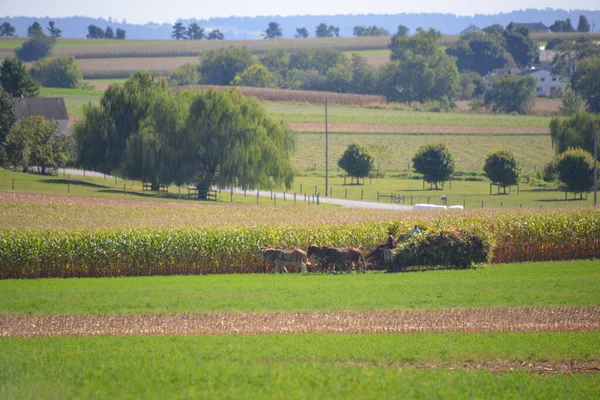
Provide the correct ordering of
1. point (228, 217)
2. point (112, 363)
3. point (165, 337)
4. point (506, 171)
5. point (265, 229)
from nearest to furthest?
1. point (112, 363)
2. point (165, 337)
3. point (265, 229)
4. point (228, 217)
5. point (506, 171)

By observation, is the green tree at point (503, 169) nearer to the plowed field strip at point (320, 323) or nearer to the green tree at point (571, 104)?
the plowed field strip at point (320, 323)

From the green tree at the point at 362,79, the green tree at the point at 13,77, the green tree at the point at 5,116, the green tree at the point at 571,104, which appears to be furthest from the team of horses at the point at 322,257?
the green tree at the point at 362,79

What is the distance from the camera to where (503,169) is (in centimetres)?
7281

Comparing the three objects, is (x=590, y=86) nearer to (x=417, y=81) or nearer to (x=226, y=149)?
(x=417, y=81)

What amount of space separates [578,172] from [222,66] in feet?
406

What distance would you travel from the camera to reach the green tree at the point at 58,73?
16388 cm

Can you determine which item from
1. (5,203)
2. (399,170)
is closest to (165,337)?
(5,203)

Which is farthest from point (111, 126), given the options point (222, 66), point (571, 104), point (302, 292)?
point (222, 66)

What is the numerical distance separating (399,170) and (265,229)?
5808 centimetres

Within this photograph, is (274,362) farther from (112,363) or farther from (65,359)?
(65,359)

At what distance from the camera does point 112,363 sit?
17094mm

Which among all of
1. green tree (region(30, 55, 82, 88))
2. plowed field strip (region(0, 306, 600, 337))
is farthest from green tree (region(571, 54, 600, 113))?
plowed field strip (region(0, 306, 600, 337))

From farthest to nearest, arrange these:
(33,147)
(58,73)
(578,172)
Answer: (58,73), (33,147), (578,172)

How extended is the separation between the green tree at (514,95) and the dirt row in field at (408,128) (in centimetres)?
3042
